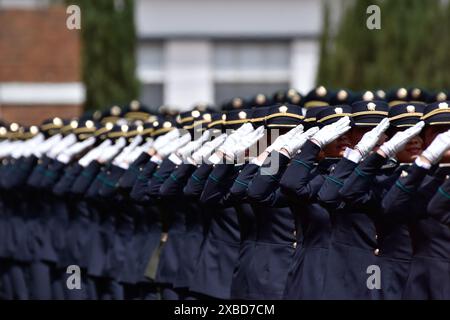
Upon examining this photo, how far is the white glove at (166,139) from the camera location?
24.9ft

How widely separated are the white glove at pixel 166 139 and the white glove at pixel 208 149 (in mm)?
643

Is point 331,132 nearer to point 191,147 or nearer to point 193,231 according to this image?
point 191,147

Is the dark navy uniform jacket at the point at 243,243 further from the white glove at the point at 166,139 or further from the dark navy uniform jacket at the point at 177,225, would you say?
the white glove at the point at 166,139

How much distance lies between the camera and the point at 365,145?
566 cm

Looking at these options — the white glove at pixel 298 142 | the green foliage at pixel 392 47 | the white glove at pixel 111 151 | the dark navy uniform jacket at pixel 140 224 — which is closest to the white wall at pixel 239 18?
the green foliage at pixel 392 47

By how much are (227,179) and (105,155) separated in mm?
1855

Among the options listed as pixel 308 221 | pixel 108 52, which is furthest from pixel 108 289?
pixel 108 52

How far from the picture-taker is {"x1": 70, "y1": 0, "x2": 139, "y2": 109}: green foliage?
18.3 metres

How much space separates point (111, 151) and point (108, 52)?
1045cm

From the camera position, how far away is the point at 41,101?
17.0 metres

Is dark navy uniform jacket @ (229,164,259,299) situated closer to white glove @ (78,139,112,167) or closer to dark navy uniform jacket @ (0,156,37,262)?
white glove @ (78,139,112,167)

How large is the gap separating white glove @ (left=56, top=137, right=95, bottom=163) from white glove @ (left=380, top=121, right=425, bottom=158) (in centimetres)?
374
